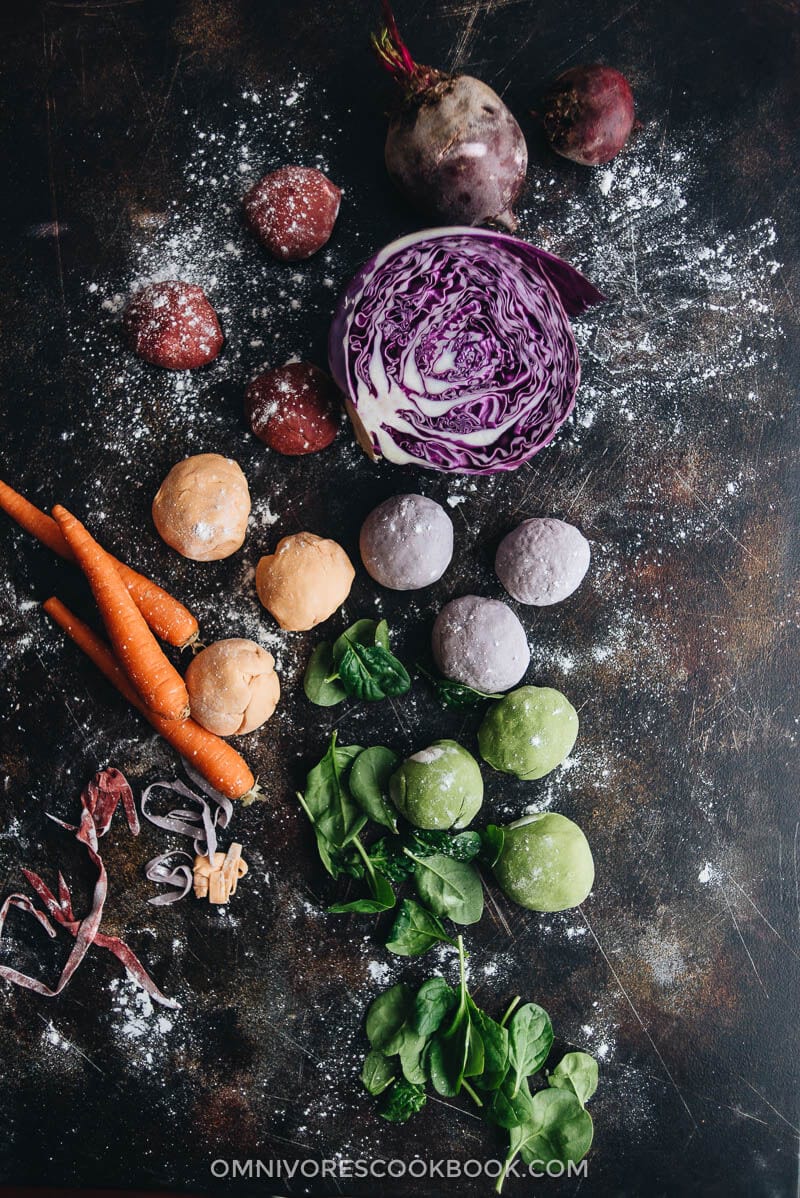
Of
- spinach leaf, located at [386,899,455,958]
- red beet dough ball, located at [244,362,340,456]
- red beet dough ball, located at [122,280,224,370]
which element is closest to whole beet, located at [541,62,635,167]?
red beet dough ball, located at [244,362,340,456]

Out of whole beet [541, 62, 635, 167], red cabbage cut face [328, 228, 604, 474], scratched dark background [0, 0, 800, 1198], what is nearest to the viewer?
red cabbage cut face [328, 228, 604, 474]

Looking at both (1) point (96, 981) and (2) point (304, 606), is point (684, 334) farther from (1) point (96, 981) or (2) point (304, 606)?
(1) point (96, 981)

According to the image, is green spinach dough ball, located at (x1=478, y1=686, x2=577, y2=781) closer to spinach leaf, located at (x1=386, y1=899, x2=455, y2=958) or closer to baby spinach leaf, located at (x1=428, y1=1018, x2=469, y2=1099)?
spinach leaf, located at (x1=386, y1=899, x2=455, y2=958)

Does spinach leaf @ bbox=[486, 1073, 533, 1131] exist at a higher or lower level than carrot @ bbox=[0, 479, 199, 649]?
lower

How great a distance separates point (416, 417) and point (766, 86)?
1097mm

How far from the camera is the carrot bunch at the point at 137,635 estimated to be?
5.53 feet

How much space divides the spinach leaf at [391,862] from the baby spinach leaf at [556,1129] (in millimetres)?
584

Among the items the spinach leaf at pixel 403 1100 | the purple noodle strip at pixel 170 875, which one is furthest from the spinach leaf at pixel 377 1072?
the purple noodle strip at pixel 170 875

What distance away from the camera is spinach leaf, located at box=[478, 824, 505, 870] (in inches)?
67.4

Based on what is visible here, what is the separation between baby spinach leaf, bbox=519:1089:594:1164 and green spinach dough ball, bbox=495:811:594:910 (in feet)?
1.49

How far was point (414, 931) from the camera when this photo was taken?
1743mm

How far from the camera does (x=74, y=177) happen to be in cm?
177

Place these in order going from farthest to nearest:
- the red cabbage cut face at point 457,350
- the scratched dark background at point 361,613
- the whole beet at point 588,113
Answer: the scratched dark background at point 361,613
the whole beet at point 588,113
the red cabbage cut face at point 457,350

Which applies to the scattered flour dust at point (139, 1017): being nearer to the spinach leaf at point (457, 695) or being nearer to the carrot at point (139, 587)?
the carrot at point (139, 587)
